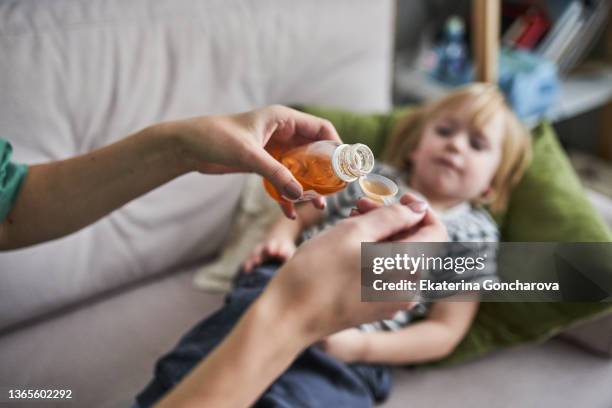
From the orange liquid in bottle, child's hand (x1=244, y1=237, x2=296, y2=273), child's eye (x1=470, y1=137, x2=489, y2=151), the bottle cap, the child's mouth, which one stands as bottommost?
child's hand (x1=244, y1=237, x2=296, y2=273)

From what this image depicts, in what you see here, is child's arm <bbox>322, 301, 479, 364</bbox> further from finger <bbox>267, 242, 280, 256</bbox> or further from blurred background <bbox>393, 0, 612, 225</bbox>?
blurred background <bbox>393, 0, 612, 225</bbox>

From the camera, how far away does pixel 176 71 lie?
3.05ft

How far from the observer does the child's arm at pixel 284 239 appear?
884 millimetres

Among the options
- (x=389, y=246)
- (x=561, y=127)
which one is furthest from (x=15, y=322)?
(x=561, y=127)

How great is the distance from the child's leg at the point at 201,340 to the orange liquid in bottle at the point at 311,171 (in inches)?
10.3

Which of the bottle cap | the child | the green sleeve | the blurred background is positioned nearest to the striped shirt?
the child

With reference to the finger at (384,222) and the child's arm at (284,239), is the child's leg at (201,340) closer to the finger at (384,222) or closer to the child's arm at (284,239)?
the child's arm at (284,239)

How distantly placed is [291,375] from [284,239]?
0.78ft

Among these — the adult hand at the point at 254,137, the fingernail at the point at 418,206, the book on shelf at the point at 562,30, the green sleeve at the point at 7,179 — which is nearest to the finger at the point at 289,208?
the adult hand at the point at 254,137

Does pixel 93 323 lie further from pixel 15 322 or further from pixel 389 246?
pixel 389 246

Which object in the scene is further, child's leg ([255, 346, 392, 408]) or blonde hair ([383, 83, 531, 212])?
blonde hair ([383, 83, 531, 212])
